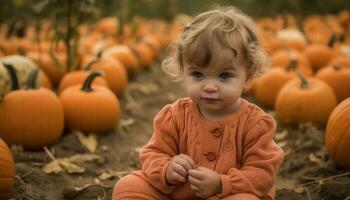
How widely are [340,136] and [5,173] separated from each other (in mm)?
2282

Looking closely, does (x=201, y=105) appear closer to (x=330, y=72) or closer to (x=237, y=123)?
(x=237, y=123)

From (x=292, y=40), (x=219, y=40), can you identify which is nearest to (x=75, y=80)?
(x=219, y=40)

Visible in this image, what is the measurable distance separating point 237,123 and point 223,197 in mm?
401

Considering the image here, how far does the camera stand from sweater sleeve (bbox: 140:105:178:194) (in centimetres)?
278

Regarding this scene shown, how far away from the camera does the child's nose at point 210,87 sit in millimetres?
2609

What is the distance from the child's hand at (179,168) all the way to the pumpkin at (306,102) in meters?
2.57

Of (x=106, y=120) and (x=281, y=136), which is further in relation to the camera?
(x=106, y=120)

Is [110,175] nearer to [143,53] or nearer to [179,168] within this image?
[179,168]

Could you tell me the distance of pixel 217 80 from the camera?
8.67ft

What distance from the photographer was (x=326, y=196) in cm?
340

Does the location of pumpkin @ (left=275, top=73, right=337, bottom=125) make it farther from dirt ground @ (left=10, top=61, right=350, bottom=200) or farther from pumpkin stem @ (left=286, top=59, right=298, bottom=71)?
pumpkin stem @ (left=286, top=59, right=298, bottom=71)

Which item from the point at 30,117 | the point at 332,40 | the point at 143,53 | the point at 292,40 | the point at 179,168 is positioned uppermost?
the point at 179,168

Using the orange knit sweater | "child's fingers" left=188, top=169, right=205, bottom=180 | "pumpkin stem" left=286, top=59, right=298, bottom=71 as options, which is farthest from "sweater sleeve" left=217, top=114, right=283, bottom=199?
"pumpkin stem" left=286, top=59, right=298, bottom=71

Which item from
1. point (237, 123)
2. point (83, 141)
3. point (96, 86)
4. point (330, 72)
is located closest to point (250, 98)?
point (330, 72)
